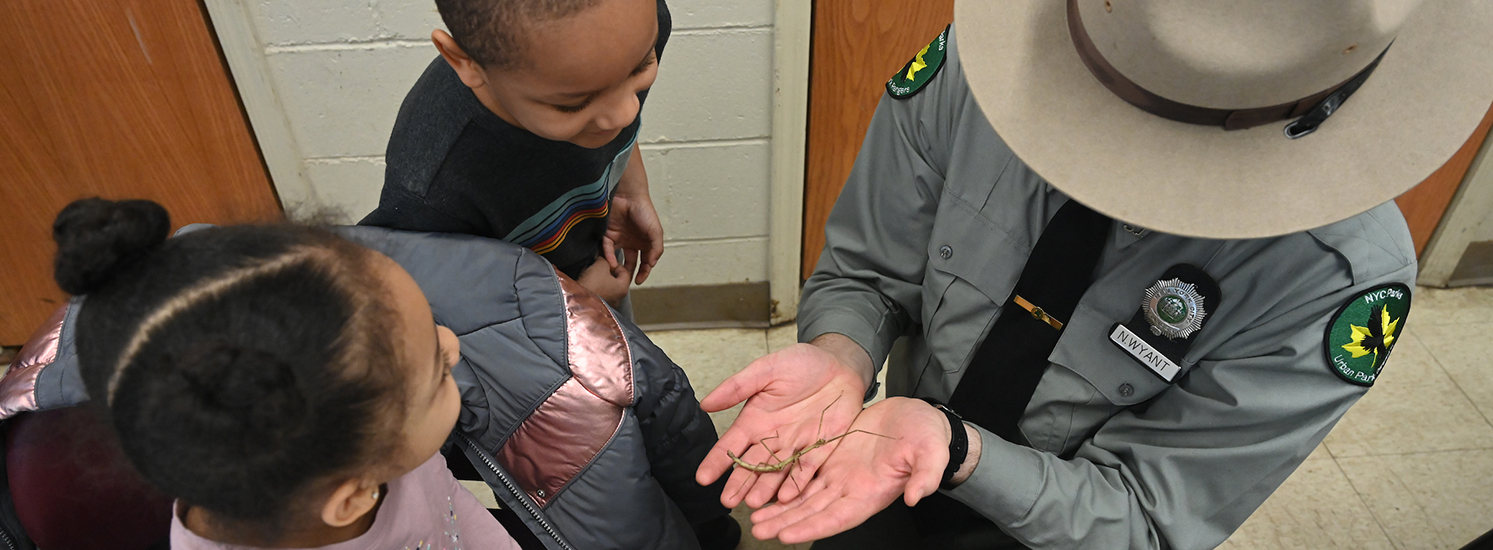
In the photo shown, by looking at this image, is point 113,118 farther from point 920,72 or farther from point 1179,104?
point 1179,104

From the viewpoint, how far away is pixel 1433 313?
2525 millimetres

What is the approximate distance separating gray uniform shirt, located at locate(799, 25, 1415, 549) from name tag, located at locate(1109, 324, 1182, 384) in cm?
2

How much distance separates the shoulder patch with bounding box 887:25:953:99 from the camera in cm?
118

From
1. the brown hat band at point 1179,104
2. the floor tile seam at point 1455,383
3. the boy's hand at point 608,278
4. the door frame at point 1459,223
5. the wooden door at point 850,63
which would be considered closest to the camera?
the brown hat band at point 1179,104

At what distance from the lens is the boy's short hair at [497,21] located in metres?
0.95

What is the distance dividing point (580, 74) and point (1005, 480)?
723 mm

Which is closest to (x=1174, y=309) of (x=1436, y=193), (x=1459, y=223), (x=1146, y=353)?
(x=1146, y=353)

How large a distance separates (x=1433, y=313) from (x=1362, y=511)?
2.94ft

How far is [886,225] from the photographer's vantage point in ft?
4.26

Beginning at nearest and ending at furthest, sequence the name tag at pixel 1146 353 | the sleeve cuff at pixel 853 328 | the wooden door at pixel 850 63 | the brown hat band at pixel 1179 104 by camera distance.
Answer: the brown hat band at pixel 1179 104 → the name tag at pixel 1146 353 → the sleeve cuff at pixel 853 328 → the wooden door at pixel 850 63

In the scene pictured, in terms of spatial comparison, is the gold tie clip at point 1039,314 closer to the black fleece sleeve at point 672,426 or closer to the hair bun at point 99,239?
the black fleece sleeve at point 672,426

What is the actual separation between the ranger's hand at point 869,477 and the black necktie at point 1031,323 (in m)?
0.13

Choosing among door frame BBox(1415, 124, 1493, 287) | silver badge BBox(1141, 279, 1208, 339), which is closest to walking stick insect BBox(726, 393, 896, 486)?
silver badge BBox(1141, 279, 1208, 339)

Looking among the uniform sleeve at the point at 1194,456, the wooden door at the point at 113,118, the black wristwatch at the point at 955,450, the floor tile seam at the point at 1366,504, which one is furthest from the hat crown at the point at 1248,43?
the wooden door at the point at 113,118
